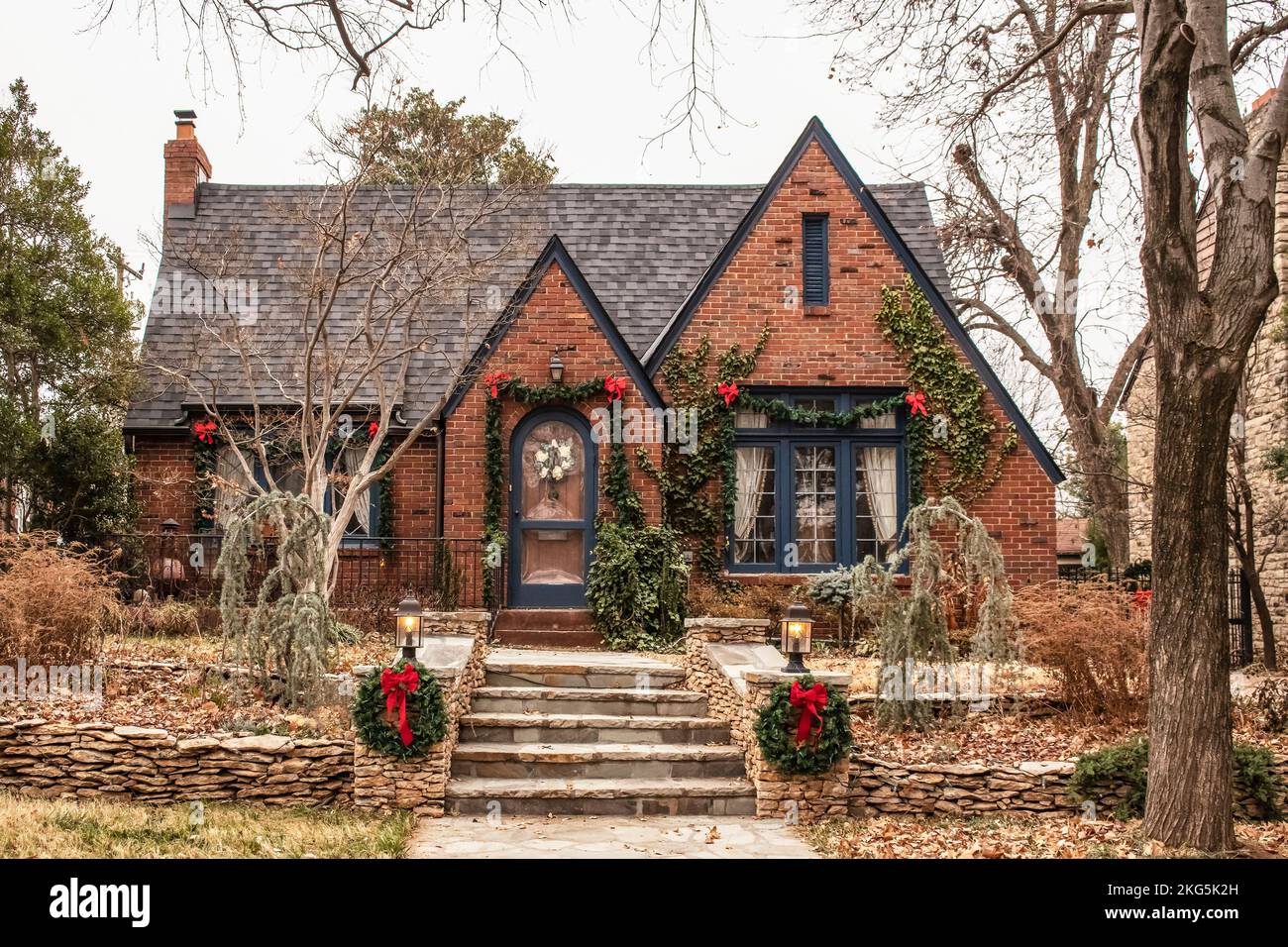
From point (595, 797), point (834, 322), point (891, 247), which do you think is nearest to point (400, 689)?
point (595, 797)

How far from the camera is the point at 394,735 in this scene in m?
8.77

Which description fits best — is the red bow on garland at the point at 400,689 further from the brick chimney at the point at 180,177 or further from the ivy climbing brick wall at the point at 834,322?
the brick chimney at the point at 180,177

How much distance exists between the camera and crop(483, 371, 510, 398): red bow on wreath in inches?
576

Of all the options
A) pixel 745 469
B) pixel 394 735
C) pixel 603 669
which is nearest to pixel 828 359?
pixel 745 469

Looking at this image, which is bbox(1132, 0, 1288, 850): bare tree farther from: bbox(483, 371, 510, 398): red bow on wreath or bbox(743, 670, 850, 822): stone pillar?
bbox(483, 371, 510, 398): red bow on wreath

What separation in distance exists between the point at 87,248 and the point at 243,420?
3.39 meters

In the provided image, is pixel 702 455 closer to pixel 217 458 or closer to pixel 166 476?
pixel 217 458

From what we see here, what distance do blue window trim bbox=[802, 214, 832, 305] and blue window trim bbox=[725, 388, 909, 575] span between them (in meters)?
1.23

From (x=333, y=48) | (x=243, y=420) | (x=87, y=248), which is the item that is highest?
(x=87, y=248)

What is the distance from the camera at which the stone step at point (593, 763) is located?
9.59 meters

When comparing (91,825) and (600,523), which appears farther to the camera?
(600,523)

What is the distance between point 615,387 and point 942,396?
437cm

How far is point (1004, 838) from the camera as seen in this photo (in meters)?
8.23
